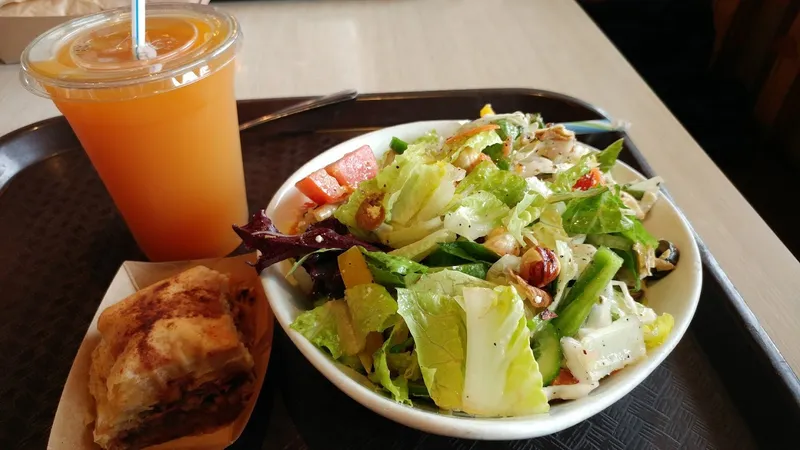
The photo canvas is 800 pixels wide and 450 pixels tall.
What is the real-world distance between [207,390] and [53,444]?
212 millimetres

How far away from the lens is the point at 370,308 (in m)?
0.84

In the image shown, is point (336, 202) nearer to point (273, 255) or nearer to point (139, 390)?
point (273, 255)

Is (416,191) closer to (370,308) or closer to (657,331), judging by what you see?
(370,308)

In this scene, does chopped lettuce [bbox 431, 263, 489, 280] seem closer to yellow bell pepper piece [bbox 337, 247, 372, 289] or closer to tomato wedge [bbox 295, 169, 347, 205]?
yellow bell pepper piece [bbox 337, 247, 372, 289]

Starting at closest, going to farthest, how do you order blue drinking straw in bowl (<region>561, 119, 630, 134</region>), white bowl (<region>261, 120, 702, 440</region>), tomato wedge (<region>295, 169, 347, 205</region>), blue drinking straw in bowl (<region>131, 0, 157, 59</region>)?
white bowl (<region>261, 120, 702, 440</region>) < blue drinking straw in bowl (<region>131, 0, 157, 59</region>) < tomato wedge (<region>295, 169, 347, 205</region>) < blue drinking straw in bowl (<region>561, 119, 630, 134</region>)

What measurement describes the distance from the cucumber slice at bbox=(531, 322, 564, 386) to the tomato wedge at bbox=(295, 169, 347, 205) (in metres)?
0.44

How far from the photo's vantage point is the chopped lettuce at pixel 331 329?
2.67ft

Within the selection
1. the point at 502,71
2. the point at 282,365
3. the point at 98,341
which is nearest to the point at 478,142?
the point at 282,365

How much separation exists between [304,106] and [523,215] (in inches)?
31.8

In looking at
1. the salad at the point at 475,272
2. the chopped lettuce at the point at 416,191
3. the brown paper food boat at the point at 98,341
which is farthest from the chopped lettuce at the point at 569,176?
the brown paper food boat at the point at 98,341

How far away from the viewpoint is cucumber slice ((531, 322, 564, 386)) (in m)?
0.80

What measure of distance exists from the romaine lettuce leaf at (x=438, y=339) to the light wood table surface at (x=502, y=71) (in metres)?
0.65

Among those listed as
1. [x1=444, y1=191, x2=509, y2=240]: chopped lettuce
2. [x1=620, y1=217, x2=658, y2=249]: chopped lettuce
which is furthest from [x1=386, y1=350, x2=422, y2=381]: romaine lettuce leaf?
[x1=620, y1=217, x2=658, y2=249]: chopped lettuce

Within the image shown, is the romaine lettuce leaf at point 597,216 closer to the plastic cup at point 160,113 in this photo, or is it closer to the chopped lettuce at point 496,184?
the chopped lettuce at point 496,184
